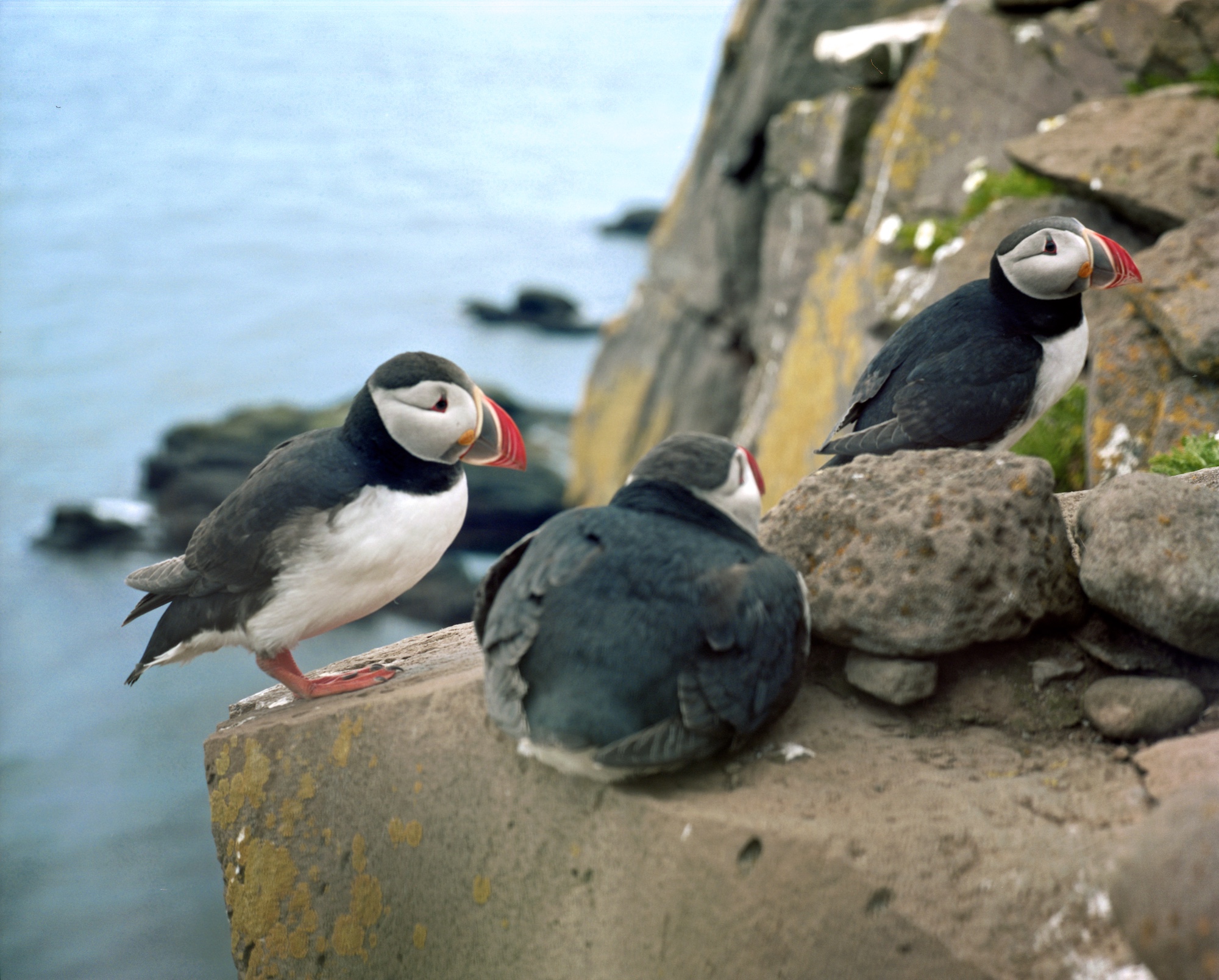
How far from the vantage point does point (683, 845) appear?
2.68m

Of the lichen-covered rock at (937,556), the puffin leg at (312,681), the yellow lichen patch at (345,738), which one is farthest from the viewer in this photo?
the puffin leg at (312,681)

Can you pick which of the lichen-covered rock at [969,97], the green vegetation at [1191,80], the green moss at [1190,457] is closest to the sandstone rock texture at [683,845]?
the green moss at [1190,457]

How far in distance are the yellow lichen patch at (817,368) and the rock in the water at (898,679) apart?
5.05m

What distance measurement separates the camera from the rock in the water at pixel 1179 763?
255 cm

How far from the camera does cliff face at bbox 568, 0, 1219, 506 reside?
6.63m

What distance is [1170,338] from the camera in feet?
16.0

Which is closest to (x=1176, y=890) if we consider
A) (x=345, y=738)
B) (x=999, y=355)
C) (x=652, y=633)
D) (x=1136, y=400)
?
(x=652, y=633)

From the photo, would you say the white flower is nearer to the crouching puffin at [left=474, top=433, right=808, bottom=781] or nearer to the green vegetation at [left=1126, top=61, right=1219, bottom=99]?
the green vegetation at [left=1126, top=61, right=1219, bottom=99]

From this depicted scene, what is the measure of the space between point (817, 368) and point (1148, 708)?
6.09 meters

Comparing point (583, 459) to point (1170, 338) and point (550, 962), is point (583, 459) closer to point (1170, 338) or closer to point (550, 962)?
point (1170, 338)

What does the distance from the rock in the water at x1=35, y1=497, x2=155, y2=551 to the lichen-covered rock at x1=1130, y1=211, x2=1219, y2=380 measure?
1313 centimetres

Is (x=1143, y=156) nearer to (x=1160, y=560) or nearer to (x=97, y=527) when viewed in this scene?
(x=1160, y=560)

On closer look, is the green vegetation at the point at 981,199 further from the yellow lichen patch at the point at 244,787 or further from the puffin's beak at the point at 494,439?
the yellow lichen patch at the point at 244,787

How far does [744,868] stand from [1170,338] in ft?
11.6
